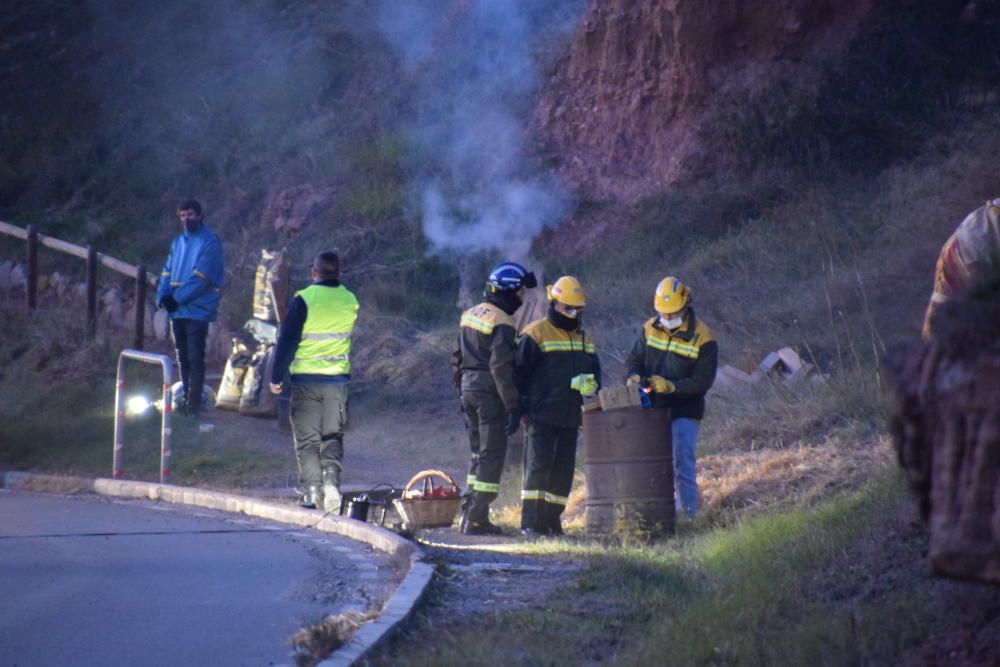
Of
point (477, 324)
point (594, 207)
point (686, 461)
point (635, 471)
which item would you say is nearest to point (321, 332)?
point (477, 324)

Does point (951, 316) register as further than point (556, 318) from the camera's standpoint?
No

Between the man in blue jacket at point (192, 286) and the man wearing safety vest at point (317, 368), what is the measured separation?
168 inches

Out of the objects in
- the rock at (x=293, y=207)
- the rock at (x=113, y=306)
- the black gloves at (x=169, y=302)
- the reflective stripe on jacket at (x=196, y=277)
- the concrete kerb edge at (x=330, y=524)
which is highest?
the rock at (x=293, y=207)

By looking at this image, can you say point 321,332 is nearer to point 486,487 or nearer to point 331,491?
point 331,491

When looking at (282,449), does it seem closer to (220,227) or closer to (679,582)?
(679,582)

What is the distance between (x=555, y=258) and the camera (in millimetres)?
20641

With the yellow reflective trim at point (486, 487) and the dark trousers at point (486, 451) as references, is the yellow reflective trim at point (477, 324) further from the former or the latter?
the yellow reflective trim at point (486, 487)

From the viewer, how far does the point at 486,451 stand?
33.6ft

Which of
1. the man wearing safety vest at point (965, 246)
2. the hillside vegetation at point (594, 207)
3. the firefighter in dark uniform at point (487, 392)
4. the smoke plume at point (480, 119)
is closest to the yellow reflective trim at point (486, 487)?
the firefighter in dark uniform at point (487, 392)

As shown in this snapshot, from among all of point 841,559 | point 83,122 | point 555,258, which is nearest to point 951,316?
point 841,559

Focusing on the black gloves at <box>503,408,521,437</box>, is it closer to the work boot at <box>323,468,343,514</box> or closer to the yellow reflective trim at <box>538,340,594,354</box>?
the yellow reflective trim at <box>538,340,594,354</box>

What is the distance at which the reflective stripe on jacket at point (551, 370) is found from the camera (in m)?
9.90

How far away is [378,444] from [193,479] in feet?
9.10

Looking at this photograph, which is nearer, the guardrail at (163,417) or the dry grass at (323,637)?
the dry grass at (323,637)
